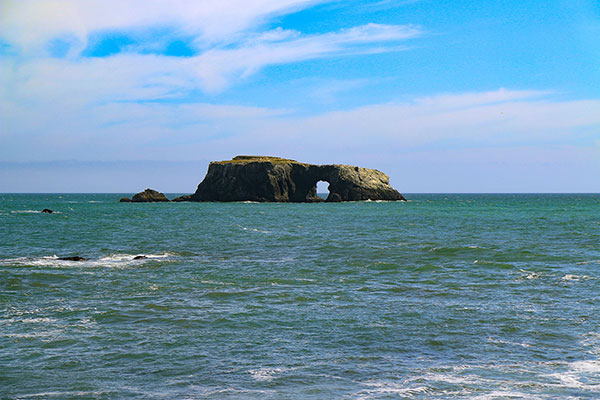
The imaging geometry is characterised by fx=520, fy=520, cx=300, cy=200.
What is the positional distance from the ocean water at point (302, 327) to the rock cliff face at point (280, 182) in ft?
360

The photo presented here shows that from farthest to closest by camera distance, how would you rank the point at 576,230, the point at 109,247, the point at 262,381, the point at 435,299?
the point at 576,230
the point at 109,247
the point at 435,299
the point at 262,381

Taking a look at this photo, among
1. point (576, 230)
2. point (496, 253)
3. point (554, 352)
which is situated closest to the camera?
point (554, 352)

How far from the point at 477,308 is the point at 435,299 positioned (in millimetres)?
1797

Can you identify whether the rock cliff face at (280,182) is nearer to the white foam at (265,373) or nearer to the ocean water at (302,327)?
the ocean water at (302,327)

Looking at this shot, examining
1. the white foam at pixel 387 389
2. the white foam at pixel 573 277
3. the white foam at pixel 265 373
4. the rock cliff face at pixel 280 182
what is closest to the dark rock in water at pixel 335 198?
the rock cliff face at pixel 280 182

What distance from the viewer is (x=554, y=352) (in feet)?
41.7

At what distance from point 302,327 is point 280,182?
5058 inches

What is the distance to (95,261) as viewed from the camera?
98.4 feet

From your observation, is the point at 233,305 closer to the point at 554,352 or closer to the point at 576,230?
the point at 554,352

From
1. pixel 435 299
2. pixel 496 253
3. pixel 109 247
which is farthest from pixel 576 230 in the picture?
pixel 109 247

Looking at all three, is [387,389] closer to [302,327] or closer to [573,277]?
[302,327]

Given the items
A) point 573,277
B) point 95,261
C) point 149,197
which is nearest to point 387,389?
point 573,277

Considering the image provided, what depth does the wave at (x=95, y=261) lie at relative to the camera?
92.7 feet

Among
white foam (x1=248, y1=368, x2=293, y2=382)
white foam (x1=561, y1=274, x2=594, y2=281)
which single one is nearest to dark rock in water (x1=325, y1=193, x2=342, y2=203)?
white foam (x1=561, y1=274, x2=594, y2=281)
